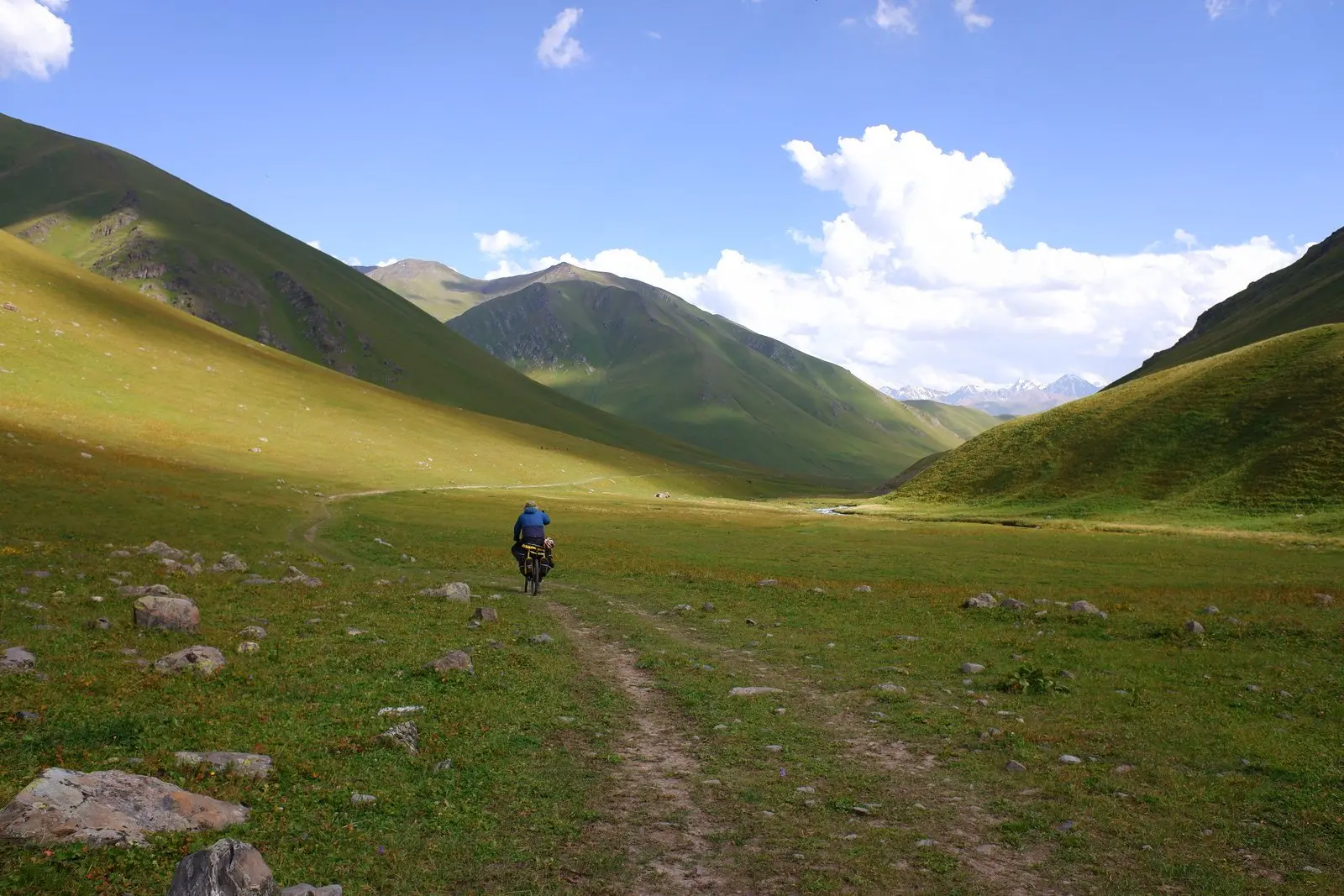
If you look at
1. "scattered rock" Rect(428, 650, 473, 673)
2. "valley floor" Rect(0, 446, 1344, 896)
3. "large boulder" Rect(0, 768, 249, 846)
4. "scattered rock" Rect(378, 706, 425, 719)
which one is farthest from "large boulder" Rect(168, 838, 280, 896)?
"scattered rock" Rect(428, 650, 473, 673)

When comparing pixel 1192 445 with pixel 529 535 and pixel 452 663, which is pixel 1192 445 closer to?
pixel 529 535

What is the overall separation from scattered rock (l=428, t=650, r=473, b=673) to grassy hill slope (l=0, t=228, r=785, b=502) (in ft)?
171

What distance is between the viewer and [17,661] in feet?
47.8

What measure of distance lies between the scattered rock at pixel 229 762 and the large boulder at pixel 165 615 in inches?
346

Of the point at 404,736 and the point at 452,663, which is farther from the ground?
the point at 404,736

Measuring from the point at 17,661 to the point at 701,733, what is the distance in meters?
13.6

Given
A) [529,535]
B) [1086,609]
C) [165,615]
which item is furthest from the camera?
[529,535]

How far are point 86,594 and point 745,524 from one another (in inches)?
2392

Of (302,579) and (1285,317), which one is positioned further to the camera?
(1285,317)

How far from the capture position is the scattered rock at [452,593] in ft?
92.9

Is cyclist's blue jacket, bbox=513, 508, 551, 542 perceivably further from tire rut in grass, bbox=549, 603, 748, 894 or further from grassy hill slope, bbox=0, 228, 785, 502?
grassy hill slope, bbox=0, 228, 785, 502

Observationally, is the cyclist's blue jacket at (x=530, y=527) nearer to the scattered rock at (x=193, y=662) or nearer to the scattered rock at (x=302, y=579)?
the scattered rock at (x=302, y=579)

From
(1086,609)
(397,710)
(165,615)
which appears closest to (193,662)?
(165,615)

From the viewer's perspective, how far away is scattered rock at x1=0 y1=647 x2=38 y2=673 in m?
14.3
